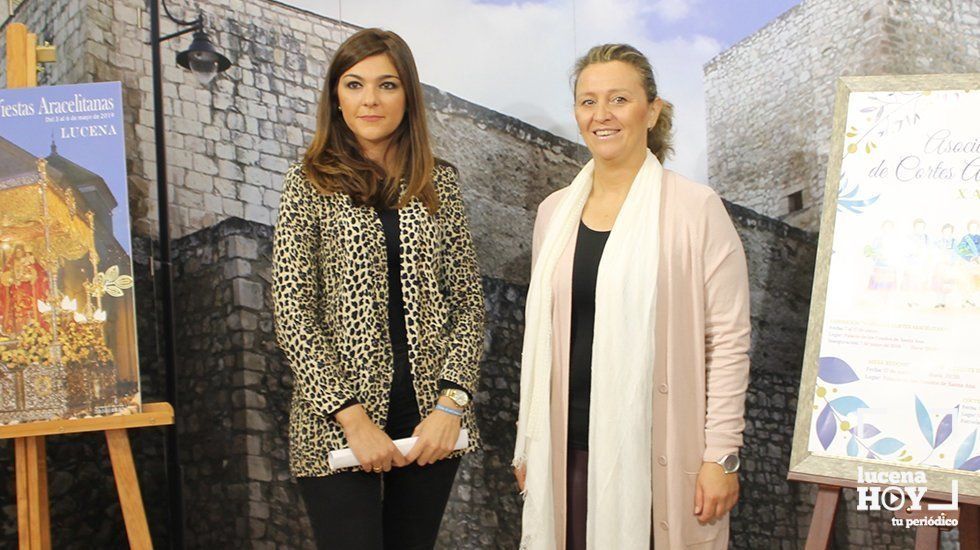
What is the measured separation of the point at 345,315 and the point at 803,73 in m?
1.96

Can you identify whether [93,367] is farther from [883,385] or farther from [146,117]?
[883,385]

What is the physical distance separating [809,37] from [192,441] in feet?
8.17

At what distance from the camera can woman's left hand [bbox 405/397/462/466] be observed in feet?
5.99

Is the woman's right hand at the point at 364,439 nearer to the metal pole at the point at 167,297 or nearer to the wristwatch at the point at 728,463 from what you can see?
the wristwatch at the point at 728,463

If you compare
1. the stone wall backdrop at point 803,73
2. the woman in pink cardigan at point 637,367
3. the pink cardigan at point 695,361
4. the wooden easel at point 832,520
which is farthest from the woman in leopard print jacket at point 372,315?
the stone wall backdrop at point 803,73

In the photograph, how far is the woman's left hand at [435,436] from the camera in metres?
1.83

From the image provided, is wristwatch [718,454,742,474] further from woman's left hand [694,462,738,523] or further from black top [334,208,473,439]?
black top [334,208,473,439]

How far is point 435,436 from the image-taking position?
1833 millimetres

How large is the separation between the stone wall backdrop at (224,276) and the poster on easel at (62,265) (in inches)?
19.7

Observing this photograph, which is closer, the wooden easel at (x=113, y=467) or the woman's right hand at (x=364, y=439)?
the woman's right hand at (x=364, y=439)

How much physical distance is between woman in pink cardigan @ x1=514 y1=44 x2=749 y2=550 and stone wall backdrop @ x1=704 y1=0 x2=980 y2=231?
114 centimetres

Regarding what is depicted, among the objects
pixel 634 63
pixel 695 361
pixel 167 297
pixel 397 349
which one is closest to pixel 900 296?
pixel 695 361

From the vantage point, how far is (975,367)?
6.26ft

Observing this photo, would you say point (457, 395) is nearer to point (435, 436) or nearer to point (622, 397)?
point (435, 436)
